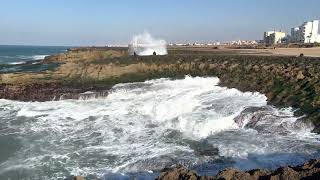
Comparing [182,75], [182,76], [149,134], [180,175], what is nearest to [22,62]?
[182,75]

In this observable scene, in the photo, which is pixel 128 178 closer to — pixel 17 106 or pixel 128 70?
pixel 17 106

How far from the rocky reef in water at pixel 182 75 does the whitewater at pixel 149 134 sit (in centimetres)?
86

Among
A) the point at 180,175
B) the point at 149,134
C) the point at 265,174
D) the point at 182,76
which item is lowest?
the point at 149,134

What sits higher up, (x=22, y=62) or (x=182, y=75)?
(x=182, y=75)

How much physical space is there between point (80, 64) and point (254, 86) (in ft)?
49.7

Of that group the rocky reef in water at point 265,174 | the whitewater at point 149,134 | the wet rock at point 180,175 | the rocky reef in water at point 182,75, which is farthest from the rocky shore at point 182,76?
the wet rock at point 180,175

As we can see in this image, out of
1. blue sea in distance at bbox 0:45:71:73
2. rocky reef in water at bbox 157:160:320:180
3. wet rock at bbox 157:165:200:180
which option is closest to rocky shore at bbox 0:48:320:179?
blue sea in distance at bbox 0:45:71:73

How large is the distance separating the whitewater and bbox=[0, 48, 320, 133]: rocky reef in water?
0.86 meters

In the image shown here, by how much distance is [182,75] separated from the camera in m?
29.9

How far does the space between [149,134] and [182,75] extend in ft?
41.6

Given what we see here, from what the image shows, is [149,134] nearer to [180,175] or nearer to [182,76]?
[180,175]

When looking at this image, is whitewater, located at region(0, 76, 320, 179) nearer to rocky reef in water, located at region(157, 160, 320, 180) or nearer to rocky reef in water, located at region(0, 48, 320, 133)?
rocky reef in water, located at region(0, 48, 320, 133)

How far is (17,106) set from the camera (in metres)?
25.0

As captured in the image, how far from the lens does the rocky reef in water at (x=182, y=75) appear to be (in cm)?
2000
